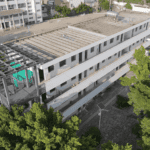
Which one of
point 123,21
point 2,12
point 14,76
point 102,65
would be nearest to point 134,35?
point 123,21

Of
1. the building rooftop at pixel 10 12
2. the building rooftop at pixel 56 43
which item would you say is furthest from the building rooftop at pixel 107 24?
the building rooftop at pixel 10 12

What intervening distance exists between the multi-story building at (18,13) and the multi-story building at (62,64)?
116ft

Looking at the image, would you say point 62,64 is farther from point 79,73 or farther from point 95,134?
point 95,134

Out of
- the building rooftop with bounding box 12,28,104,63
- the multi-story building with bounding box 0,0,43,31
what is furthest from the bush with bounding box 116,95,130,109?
the multi-story building with bounding box 0,0,43,31

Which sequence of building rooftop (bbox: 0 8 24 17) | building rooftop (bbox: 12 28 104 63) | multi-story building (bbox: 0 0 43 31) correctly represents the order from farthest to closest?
multi-story building (bbox: 0 0 43 31) → building rooftop (bbox: 0 8 24 17) → building rooftop (bbox: 12 28 104 63)

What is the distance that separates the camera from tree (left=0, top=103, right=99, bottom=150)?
478 inches

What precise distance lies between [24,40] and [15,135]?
1409 centimetres

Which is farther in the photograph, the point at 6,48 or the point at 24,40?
the point at 24,40

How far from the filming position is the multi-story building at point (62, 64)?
714 inches

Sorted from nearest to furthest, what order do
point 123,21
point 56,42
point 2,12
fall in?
point 56,42 → point 123,21 → point 2,12

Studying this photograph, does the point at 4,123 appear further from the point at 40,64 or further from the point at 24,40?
the point at 24,40

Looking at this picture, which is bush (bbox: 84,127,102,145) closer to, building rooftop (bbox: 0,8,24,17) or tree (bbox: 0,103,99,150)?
tree (bbox: 0,103,99,150)

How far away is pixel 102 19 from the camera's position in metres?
33.5

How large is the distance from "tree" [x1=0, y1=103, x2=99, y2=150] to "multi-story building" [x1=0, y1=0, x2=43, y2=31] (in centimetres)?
4650
